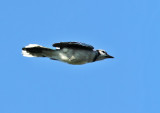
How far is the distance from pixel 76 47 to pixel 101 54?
7.08ft

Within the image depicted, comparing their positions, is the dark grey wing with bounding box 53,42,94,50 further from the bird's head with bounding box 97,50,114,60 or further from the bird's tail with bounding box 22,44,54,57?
the bird's head with bounding box 97,50,114,60

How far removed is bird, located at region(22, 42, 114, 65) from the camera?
20625 mm

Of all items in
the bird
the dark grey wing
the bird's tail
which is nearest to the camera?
the dark grey wing

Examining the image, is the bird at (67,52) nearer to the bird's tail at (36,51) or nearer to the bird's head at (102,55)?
the bird's tail at (36,51)

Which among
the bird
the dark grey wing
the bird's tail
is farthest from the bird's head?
the bird's tail

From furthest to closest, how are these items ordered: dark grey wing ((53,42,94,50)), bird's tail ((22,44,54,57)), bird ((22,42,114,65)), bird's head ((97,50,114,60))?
bird's head ((97,50,114,60)) < bird's tail ((22,44,54,57)) < bird ((22,42,114,65)) < dark grey wing ((53,42,94,50))

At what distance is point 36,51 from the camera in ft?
70.1

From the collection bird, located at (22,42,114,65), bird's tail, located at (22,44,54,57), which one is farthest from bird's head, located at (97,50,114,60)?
bird's tail, located at (22,44,54,57)

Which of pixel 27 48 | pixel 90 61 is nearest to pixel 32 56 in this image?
pixel 27 48

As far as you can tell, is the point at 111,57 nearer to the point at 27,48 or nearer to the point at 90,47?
the point at 90,47

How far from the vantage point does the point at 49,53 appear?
2131cm

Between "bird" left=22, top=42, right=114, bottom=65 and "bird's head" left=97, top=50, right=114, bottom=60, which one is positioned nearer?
"bird" left=22, top=42, right=114, bottom=65

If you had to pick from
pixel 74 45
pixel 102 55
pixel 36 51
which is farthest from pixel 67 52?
pixel 102 55

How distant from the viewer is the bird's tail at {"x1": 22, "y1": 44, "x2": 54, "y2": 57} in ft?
69.1
